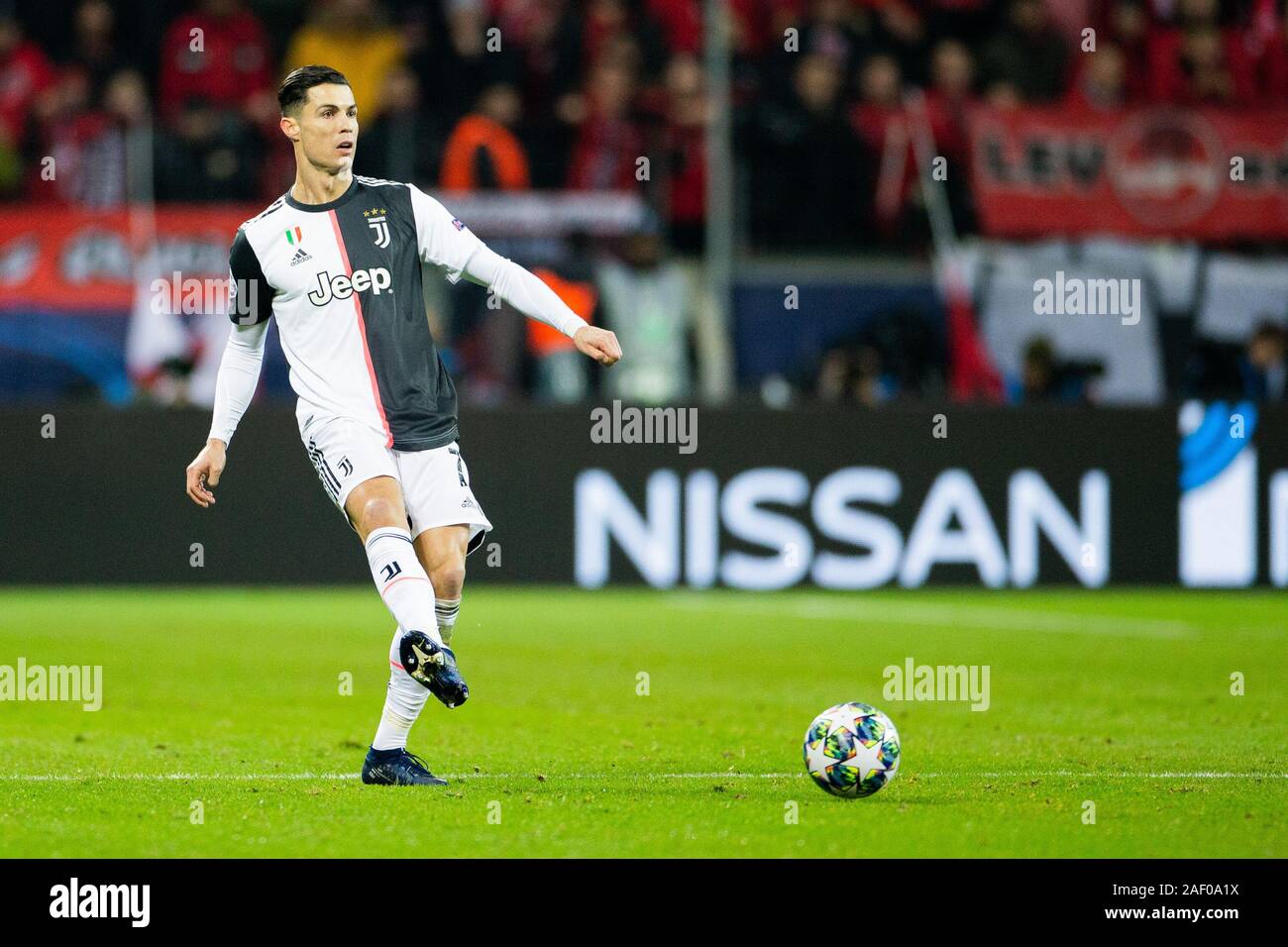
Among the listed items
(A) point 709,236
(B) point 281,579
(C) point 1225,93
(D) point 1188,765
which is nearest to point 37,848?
(D) point 1188,765

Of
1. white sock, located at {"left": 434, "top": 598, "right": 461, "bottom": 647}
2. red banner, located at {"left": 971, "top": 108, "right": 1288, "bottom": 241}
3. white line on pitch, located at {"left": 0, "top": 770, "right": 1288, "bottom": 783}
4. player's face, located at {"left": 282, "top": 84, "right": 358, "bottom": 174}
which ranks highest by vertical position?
red banner, located at {"left": 971, "top": 108, "right": 1288, "bottom": 241}

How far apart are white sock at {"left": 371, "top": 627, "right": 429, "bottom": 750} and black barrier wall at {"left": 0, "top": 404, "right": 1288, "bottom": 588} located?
8.15m

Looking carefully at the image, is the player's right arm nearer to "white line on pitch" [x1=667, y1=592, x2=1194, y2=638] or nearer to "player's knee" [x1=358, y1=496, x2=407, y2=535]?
"player's knee" [x1=358, y1=496, x2=407, y2=535]

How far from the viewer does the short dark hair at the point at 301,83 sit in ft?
22.1

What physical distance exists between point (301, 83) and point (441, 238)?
698mm

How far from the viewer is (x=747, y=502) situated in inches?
595

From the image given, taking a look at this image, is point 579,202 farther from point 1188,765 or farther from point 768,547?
point 1188,765

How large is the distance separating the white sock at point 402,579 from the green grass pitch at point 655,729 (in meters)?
0.60

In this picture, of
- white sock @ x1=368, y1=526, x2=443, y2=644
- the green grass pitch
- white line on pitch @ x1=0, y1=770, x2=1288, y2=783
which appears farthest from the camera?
white line on pitch @ x1=0, y1=770, x2=1288, y2=783

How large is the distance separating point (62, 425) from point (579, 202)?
14.2 feet

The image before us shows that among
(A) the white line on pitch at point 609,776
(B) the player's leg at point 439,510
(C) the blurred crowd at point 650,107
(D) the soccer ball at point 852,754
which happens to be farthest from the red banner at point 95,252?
(D) the soccer ball at point 852,754

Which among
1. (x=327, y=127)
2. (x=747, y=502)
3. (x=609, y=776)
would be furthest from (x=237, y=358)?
(x=747, y=502)

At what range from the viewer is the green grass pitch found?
20.0 feet

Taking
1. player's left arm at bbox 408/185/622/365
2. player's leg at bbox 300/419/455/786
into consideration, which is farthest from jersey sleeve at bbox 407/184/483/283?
player's leg at bbox 300/419/455/786
